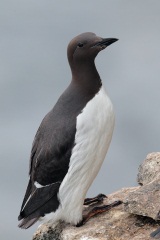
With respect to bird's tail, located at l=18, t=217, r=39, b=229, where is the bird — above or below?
above

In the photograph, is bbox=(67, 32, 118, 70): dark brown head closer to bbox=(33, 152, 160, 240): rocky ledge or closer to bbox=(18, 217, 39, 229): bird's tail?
bbox=(33, 152, 160, 240): rocky ledge

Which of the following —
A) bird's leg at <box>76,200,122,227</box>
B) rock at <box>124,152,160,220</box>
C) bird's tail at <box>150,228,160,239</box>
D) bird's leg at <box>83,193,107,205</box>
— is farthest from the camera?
bird's leg at <box>83,193,107,205</box>

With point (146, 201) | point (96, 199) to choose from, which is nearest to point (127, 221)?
point (146, 201)

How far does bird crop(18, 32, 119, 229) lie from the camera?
26.2 ft

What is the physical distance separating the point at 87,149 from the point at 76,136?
0.18 m

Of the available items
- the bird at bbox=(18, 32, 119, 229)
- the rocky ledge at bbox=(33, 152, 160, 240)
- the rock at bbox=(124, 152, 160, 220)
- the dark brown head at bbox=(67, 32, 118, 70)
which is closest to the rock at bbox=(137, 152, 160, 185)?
the rocky ledge at bbox=(33, 152, 160, 240)

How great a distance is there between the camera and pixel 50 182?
27.0 ft

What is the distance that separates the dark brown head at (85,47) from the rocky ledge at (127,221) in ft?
4.93

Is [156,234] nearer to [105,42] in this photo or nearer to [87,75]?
[87,75]

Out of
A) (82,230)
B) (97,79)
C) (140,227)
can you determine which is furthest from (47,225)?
(97,79)

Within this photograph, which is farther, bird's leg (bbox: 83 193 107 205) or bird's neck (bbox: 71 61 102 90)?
bird's leg (bbox: 83 193 107 205)

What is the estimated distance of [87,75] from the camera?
810 cm

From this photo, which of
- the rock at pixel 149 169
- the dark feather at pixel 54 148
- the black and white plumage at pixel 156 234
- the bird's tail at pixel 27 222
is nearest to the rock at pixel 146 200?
the black and white plumage at pixel 156 234

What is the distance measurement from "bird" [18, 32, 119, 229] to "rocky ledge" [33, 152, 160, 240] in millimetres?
247
